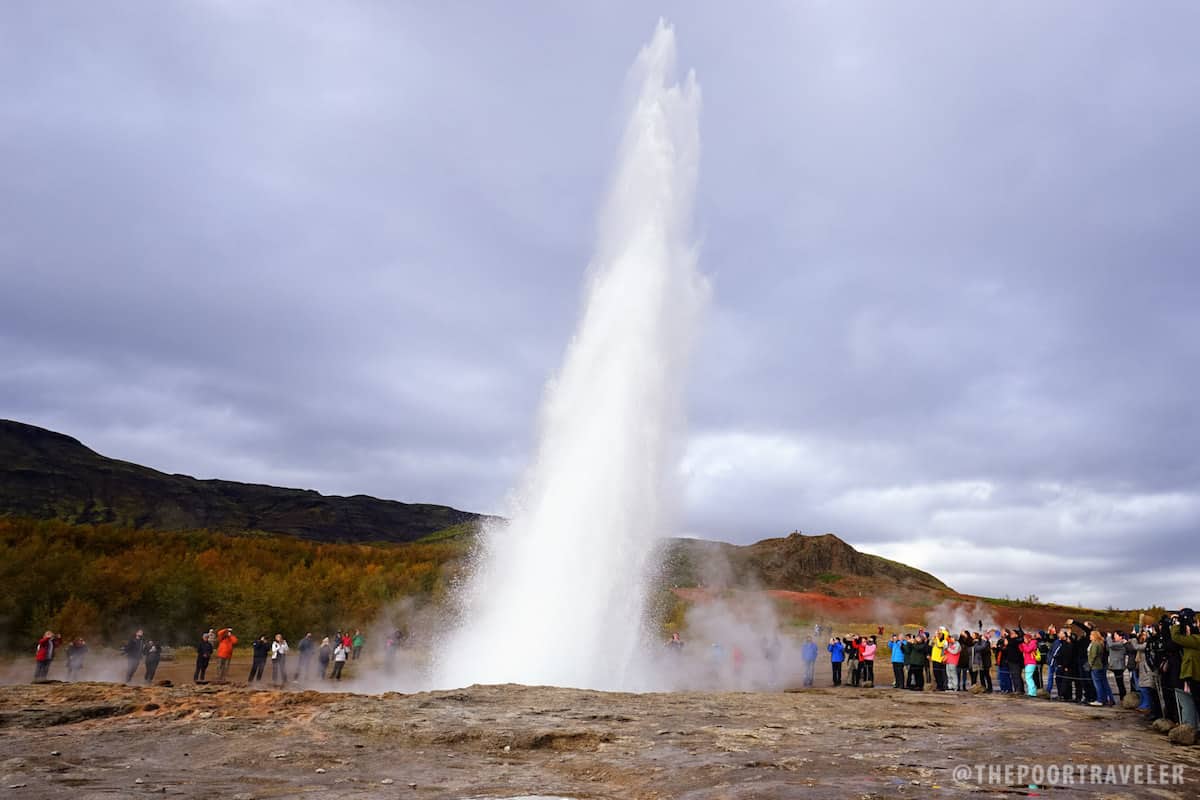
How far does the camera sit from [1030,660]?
17344mm

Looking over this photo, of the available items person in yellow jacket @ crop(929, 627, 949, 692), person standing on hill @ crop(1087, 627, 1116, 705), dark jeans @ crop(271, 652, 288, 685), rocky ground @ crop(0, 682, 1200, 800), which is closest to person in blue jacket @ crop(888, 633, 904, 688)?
person in yellow jacket @ crop(929, 627, 949, 692)

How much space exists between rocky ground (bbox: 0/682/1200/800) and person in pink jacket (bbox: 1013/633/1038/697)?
3864mm

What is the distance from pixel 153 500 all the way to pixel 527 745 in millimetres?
151810

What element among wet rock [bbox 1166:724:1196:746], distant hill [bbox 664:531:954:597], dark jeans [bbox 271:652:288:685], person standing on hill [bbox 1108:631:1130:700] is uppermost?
distant hill [bbox 664:531:954:597]

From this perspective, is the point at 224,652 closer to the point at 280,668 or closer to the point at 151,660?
the point at 151,660

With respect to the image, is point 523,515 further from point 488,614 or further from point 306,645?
point 306,645

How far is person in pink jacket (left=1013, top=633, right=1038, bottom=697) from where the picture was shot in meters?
17.1

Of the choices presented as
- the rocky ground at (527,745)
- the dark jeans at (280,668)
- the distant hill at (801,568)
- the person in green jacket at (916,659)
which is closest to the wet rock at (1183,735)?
the rocky ground at (527,745)

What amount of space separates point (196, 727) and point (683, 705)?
7.16 meters

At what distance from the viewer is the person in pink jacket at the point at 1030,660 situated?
56.0 feet

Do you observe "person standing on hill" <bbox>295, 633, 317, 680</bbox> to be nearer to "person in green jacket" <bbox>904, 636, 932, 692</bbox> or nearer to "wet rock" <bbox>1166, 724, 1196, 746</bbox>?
"person in green jacket" <bbox>904, 636, 932, 692</bbox>

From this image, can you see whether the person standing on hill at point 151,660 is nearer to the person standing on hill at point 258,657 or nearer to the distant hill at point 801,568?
the person standing on hill at point 258,657

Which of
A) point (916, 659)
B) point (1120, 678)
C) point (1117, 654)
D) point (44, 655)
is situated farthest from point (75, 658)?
point (1120, 678)

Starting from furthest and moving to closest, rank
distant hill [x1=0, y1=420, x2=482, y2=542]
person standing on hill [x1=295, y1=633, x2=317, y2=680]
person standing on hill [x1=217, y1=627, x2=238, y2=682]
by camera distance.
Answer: distant hill [x1=0, y1=420, x2=482, y2=542], person standing on hill [x1=295, y1=633, x2=317, y2=680], person standing on hill [x1=217, y1=627, x2=238, y2=682]
